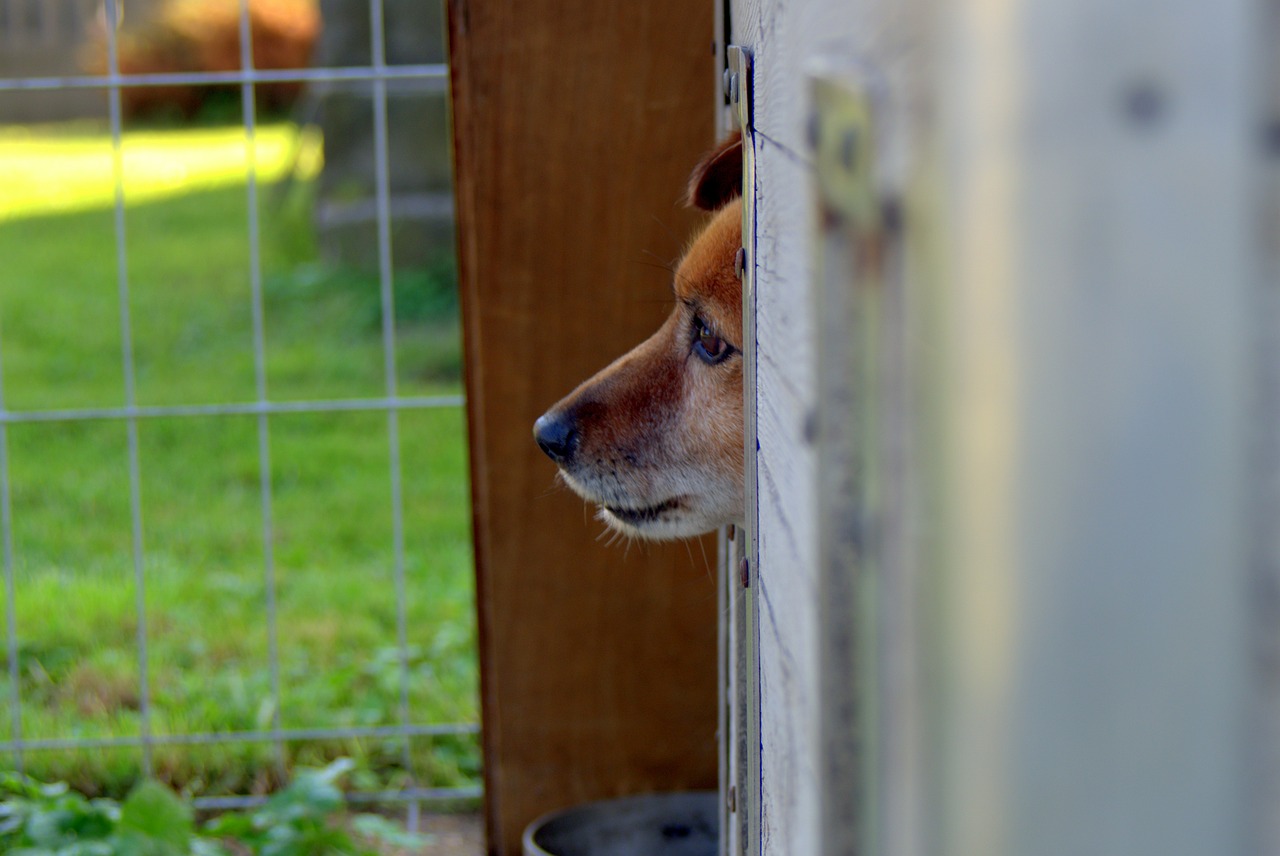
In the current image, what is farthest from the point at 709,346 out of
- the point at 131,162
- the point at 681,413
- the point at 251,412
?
the point at 131,162

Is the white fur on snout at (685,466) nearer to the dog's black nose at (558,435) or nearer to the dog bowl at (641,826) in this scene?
the dog's black nose at (558,435)

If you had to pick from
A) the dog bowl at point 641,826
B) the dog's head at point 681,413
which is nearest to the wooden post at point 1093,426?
the dog's head at point 681,413

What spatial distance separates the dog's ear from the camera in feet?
5.47

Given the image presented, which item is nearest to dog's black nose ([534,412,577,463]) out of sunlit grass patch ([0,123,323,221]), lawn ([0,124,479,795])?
lawn ([0,124,479,795])

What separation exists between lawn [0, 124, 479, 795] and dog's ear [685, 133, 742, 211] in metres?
1.42

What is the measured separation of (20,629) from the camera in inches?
125

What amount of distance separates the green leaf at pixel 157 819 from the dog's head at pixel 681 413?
0.77 m

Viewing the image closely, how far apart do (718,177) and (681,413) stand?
322mm

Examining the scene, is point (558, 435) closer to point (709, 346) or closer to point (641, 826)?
point (709, 346)

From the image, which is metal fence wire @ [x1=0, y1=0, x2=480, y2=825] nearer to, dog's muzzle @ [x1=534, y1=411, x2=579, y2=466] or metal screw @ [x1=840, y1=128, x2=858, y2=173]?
dog's muzzle @ [x1=534, y1=411, x2=579, y2=466]

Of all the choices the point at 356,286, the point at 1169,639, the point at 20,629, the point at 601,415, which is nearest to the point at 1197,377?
the point at 1169,639

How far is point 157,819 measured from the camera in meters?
1.98

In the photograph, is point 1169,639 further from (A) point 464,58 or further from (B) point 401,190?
(B) point 401,190

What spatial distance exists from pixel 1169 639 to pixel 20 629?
320 cm
